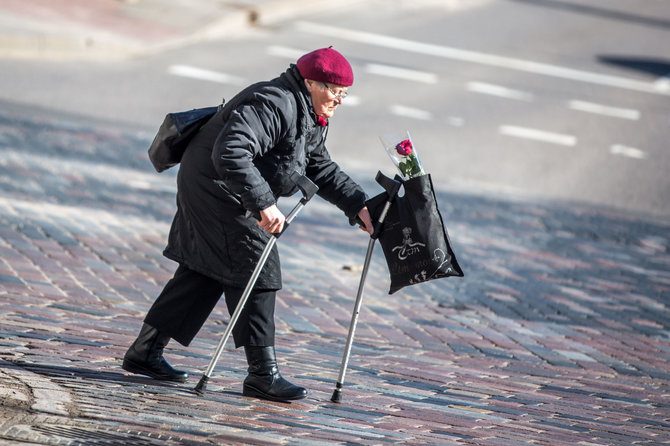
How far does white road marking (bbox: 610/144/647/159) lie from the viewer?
1473cm

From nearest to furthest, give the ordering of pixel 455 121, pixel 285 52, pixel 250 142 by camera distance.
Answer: pixel 250 142
pixel 455 121
pixel 285 52

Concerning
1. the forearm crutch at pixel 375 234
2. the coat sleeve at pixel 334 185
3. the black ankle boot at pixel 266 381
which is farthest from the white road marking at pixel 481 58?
the black ankle boot at pixel 266 381

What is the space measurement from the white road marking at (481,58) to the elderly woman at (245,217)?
48.2ft

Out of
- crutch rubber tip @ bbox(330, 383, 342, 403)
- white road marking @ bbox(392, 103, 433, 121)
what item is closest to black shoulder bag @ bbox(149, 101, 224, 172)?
crutch rubber tip @ bbox(330, 383, 342, 403)

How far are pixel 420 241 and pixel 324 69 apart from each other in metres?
0.88

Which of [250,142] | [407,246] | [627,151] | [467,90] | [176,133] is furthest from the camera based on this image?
[467,90]

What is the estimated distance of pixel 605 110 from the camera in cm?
1712

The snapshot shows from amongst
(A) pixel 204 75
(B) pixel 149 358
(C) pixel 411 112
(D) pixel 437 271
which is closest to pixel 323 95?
(D) pixel 437 271

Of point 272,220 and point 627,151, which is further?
point 627,151

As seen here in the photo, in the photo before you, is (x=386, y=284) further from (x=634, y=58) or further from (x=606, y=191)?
(x=634, y=58)

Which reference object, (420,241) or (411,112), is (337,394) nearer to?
(420,241)

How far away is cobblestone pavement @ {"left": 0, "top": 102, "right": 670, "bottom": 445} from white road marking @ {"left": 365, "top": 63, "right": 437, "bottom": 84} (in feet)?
20.4

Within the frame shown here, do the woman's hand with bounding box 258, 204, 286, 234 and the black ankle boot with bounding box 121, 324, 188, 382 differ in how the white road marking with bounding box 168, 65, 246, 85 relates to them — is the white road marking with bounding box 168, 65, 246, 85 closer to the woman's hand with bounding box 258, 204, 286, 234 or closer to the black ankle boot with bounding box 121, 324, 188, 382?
the black ankle boot with bounding box 121, 324, 188, 382

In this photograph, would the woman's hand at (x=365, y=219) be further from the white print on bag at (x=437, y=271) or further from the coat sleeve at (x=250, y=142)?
the coat sleeve at (x=250, y=142)
